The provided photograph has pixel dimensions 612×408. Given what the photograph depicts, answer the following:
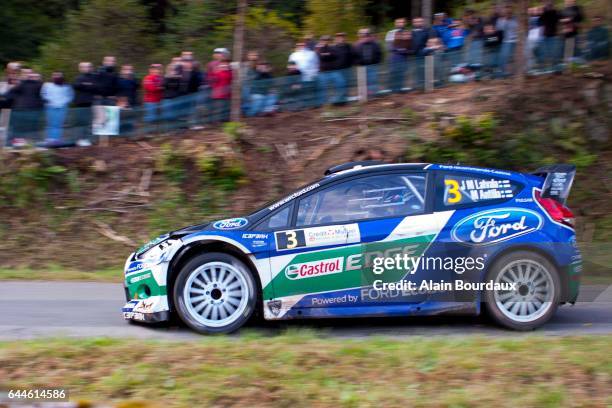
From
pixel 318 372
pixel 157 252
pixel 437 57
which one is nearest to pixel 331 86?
pixel 437 57

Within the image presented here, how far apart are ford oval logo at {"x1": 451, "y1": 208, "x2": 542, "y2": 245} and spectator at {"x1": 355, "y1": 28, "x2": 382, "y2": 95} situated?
8.53 m

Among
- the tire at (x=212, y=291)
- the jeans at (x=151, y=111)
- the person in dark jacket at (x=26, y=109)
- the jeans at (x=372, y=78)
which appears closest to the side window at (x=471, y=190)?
the tire at (x=212, y=291)

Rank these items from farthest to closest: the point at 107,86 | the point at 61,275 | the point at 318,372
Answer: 1. the point at 107,86
2. the point at 61,275
3. the point at 318,372

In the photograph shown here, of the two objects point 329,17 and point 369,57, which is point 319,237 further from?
point 329,17

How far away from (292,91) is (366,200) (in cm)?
832

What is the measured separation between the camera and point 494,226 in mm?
7938

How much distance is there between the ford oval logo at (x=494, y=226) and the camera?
7.91 meters

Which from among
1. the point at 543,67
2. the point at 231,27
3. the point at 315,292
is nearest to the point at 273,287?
the point at 315,292

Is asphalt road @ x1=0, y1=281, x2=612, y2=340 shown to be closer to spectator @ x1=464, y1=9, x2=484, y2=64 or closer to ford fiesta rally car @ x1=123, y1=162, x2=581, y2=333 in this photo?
ford fiesta rally car @ x1=123, y1=162, x2=581, y2=333

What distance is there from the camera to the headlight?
7949mm

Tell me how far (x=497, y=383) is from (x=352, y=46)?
36.7 feet

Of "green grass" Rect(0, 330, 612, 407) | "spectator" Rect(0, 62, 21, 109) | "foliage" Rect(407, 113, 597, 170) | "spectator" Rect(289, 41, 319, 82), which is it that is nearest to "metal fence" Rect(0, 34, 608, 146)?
"spectator" Rect(289, 41, 319, 82)

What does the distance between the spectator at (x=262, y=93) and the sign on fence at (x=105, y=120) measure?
8.29 ft

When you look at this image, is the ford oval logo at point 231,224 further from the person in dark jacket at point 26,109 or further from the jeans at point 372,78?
the jeans at point 372,78
